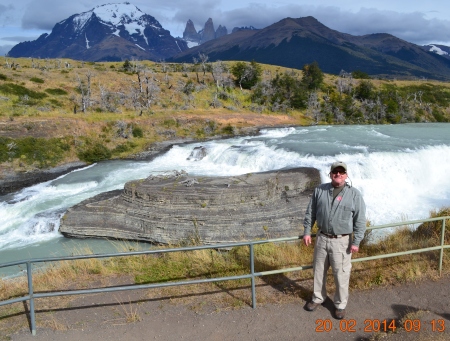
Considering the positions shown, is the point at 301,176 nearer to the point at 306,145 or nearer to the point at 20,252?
the point at 306,145

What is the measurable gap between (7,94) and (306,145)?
33025mm

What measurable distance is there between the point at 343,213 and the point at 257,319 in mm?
2195

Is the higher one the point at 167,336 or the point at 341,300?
the point at 341,300

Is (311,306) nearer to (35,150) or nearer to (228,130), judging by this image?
(35,150)

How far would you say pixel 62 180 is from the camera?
72.8ft

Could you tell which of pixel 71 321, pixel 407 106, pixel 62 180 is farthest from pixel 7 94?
pixel 407 106

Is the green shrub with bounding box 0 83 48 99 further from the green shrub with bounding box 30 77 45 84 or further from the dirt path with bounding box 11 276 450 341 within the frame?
the dirt path with bounding box 11 276 450 341

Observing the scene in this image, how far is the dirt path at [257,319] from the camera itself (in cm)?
515

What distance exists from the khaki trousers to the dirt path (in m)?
0.35

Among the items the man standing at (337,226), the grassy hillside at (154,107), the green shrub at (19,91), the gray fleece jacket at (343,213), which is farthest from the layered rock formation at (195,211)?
the green shrub at (19,91)

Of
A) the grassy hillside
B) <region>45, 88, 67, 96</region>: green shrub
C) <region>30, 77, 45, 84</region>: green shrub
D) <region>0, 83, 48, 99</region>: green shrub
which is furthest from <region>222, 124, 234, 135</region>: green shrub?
<region>30, 77, 45, 84</region>: green shrub

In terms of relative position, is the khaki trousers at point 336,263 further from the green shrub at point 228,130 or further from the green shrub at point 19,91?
the green shrub at point 19,91

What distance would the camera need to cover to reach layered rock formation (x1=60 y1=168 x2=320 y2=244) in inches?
552

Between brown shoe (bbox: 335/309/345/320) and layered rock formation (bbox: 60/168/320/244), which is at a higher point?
brown shoe (bbox: 335/309/345/320)
